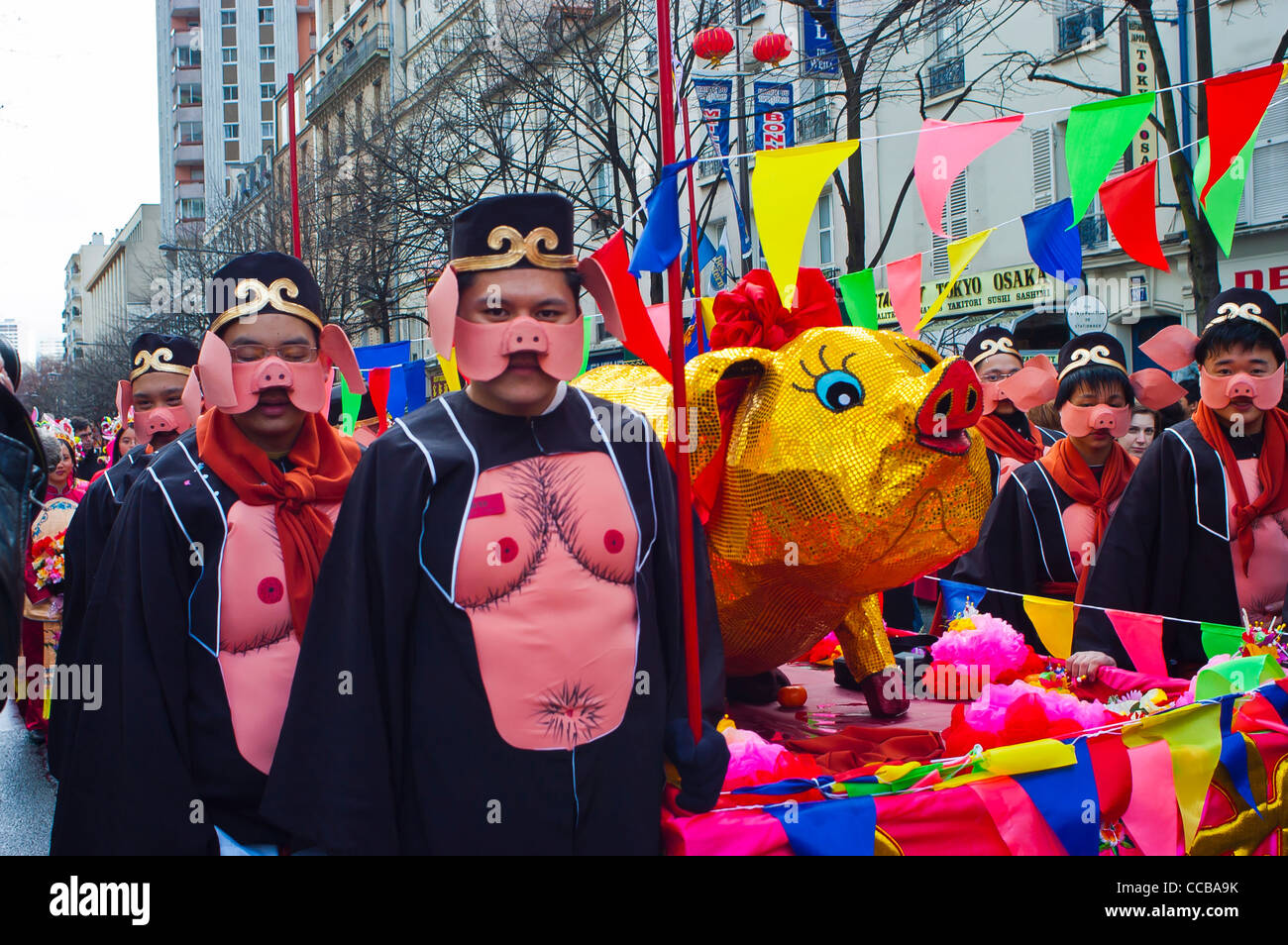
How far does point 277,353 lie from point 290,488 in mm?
405

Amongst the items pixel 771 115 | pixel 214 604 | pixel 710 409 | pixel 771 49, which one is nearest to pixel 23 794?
pixel 214 604

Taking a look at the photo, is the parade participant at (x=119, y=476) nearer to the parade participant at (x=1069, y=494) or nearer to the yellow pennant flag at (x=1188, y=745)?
the yellow pennant flag at (x=1188, y=745)

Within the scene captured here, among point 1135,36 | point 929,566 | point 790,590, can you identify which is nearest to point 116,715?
point 790,590

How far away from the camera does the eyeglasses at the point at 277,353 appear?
10.8 feet

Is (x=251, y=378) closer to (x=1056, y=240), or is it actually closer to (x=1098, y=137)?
(x=1098, y=137)

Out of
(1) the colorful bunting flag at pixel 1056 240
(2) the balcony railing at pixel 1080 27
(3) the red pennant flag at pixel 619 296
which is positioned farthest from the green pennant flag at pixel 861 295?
(2) the balcony railing at pixel 1080 27

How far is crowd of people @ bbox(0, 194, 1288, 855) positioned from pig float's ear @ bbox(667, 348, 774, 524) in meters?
0.60

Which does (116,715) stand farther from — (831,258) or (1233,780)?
(831,258)

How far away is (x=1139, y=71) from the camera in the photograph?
14461 millimetres

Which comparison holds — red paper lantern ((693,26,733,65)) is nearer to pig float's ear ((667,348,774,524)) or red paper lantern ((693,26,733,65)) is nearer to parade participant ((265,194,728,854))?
pig float's ear ((667,348,774,524))

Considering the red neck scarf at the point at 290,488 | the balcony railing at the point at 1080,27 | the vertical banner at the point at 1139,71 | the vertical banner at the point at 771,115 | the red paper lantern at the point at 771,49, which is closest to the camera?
the red neck scarf at the point at 290,488

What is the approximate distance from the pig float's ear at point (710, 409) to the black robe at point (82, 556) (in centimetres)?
161

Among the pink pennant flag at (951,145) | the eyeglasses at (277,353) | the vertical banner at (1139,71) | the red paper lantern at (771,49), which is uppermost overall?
the vertical banner at (1139,71)

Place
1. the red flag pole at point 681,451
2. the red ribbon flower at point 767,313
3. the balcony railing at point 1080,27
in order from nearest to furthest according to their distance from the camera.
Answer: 1. the red flag pole at point 681,451
2. the red ribbon flower at point 767,313
3. the balcony railing at point 1080,27
